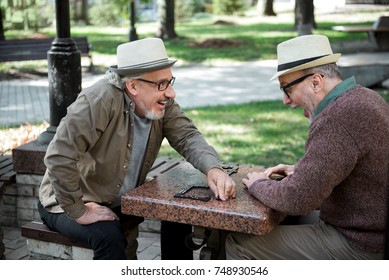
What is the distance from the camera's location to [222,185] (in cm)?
291

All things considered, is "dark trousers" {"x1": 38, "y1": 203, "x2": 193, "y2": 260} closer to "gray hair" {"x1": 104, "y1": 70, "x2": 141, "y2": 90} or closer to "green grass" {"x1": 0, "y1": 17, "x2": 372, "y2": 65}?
"gray hair" {"x1": 104, "y1": 70, "x2": 141, "y2": 90}

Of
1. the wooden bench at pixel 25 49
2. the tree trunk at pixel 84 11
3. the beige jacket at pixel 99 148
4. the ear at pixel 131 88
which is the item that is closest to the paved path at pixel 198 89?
the wooden bench at pixel 25 49

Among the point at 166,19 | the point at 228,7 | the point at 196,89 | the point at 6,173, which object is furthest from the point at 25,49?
the point at 228,7

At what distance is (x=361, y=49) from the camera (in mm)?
17016

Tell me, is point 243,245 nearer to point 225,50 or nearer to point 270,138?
point 270,138

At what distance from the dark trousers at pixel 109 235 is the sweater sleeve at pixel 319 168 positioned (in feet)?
3.02

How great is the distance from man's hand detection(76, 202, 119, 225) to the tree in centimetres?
1823

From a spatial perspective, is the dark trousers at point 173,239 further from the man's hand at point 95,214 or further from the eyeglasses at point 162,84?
the eyeglasses at point 162,84

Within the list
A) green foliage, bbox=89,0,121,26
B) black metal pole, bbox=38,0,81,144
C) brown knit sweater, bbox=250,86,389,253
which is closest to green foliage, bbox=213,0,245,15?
green foliage, bbox=89,0,121,26

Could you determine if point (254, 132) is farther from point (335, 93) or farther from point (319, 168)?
point (319, 168)

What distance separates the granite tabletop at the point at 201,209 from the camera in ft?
8.58

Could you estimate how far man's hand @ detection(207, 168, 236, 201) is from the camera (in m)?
2.87

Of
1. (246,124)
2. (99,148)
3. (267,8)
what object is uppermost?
(99,148)

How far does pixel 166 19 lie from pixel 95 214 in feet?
61.5
